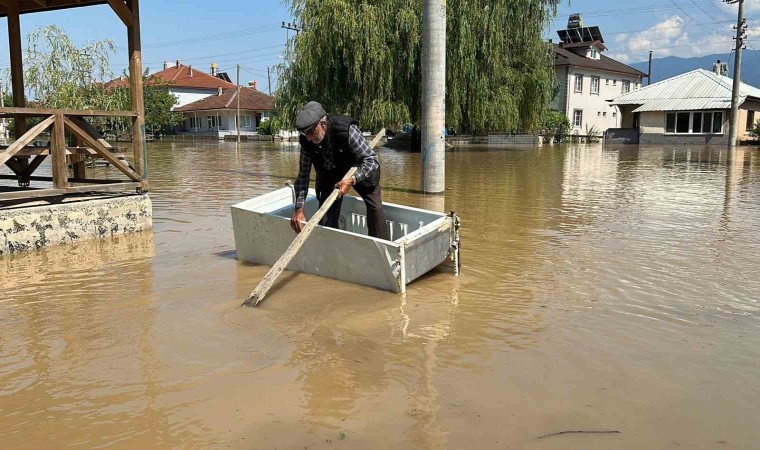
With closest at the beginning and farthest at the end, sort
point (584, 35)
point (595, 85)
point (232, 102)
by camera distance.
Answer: point (595, 85)
point (584, 35)
point (232, 102)

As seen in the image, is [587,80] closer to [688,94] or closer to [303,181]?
[688,94]

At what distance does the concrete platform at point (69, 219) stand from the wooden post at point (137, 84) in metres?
0.46

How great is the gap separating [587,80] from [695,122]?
10.4m

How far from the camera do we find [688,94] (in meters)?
36.8

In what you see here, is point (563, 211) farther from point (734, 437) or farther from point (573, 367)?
point (734, 437)

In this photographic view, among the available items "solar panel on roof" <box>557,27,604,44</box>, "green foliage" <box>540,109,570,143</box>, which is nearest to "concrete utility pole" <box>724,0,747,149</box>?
"green foliage" <box>540,109,570,143</box>

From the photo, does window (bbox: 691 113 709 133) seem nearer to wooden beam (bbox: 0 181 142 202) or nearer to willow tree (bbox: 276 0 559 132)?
willow tree (bbox: 276 0 559 132)

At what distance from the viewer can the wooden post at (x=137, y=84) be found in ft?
26.4

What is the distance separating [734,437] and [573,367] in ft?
3.03

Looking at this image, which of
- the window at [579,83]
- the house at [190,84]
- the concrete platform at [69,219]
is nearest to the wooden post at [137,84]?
the concrete platform at [69,219]

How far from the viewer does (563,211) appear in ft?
31.7

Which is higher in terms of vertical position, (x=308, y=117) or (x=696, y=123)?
(x=696, y=123)

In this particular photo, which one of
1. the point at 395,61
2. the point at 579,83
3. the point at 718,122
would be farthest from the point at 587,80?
the point at 395,61

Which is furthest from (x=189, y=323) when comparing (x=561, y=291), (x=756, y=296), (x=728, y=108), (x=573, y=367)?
(x=728, y=108)
